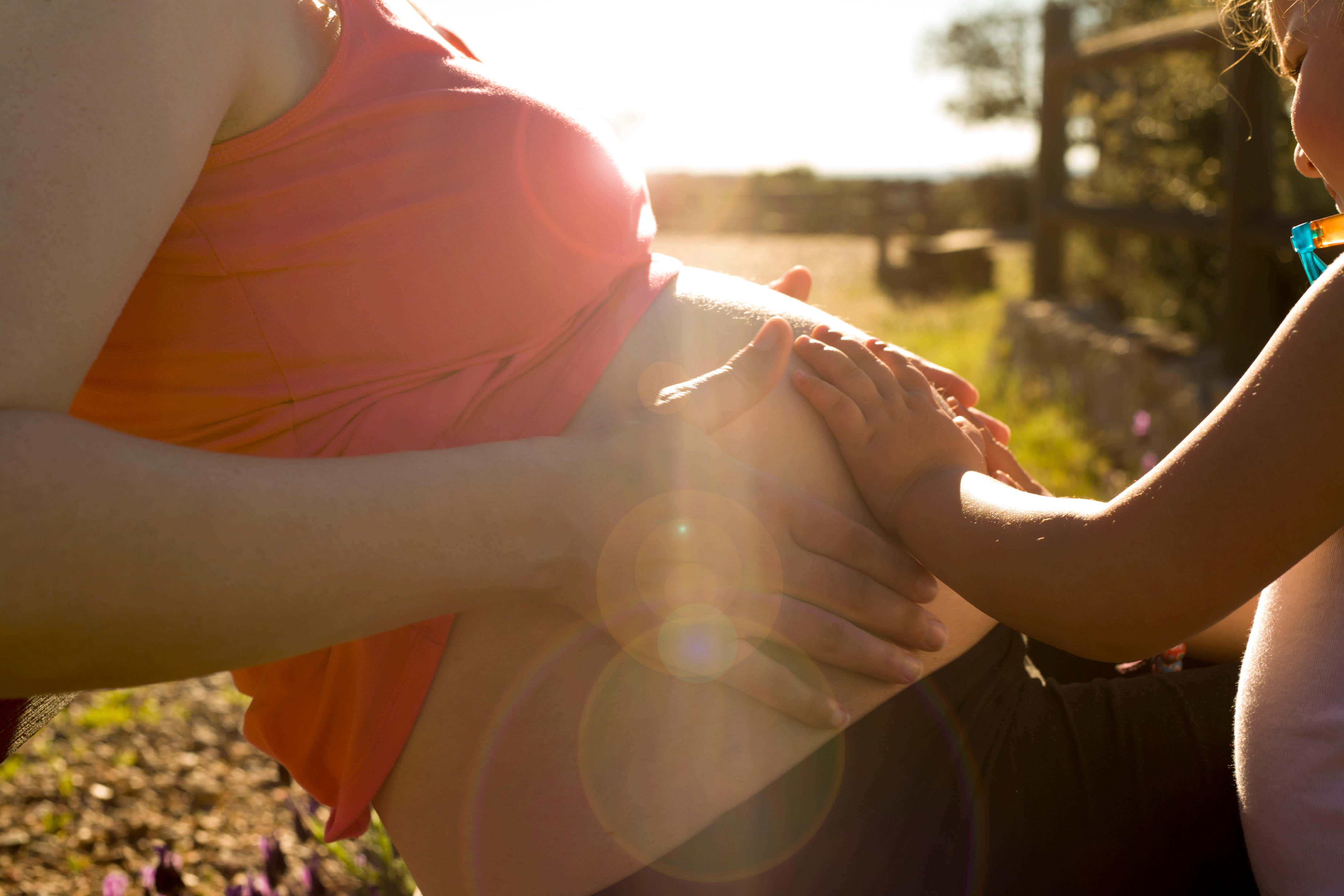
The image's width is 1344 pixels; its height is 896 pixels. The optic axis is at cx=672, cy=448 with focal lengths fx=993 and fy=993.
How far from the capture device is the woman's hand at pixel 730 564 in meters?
1.02

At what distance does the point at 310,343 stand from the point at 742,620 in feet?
1.81

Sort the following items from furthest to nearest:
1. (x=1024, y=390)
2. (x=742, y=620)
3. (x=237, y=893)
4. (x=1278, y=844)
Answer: (x=1024, y=390)
(x=237, y=893)
(x=742, y=620)
(x=1278, y=844)

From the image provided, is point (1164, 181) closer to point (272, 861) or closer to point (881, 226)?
point (272, 861)

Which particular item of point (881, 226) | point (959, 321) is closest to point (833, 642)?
point (959, 321)

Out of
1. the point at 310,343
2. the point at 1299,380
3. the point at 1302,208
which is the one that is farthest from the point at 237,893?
the point at 1302,208

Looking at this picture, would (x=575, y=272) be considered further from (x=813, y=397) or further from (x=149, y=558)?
(x=149, y=558)

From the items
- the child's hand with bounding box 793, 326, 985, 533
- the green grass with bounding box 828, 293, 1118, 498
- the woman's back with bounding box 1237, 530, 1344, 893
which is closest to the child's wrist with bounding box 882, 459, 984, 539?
the child's hand with bounding box 793, 326, 985, 533

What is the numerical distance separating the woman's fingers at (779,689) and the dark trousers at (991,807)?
0.07 m

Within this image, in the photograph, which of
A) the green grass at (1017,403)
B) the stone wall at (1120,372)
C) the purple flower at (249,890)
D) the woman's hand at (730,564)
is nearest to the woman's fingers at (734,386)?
the woman's hand at (730,564)

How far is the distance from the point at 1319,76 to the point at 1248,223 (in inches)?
143

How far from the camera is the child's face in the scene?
942 millimetres

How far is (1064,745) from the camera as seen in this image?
117 centimetres

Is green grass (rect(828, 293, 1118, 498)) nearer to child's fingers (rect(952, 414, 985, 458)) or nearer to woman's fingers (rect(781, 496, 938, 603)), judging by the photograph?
child's fingers (rect(952, 414, 985, 458))

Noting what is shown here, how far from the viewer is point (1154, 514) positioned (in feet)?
Answer: 3.00
